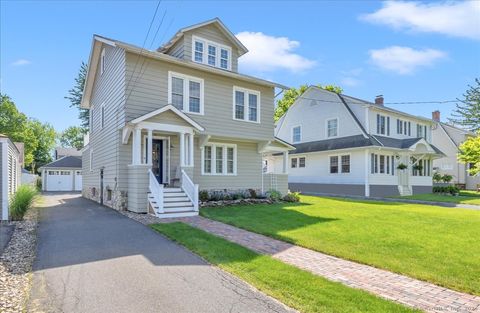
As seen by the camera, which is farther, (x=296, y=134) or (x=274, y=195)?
(x=296, y=134)

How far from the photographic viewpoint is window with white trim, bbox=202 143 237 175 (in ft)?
53.3

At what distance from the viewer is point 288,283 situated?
4.88m

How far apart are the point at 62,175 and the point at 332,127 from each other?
86.8ft

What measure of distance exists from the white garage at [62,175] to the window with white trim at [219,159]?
73.5ft

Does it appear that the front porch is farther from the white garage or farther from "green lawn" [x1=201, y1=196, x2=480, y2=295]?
the white garage

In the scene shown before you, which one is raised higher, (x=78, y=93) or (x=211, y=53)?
(x=78, y=93)

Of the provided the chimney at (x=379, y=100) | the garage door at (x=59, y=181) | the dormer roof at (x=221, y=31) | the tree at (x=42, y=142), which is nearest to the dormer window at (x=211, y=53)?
the dormer roof at (x=221, y=31)

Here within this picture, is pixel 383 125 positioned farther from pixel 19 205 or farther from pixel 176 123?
pixel 19 205

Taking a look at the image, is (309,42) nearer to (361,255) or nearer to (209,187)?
(209,187)

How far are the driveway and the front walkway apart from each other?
149cm

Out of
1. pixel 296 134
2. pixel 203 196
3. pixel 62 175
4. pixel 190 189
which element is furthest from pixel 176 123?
pixel 62 175

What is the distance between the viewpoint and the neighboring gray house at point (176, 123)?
493 inches

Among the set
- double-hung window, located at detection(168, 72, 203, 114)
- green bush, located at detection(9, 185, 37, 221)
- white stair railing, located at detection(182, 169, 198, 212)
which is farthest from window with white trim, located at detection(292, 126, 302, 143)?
green bush, located at detection(9, 185, 37, 221)

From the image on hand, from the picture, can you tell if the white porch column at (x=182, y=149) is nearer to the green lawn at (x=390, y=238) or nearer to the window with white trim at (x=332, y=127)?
the green lawn at (x=390, y=238)
